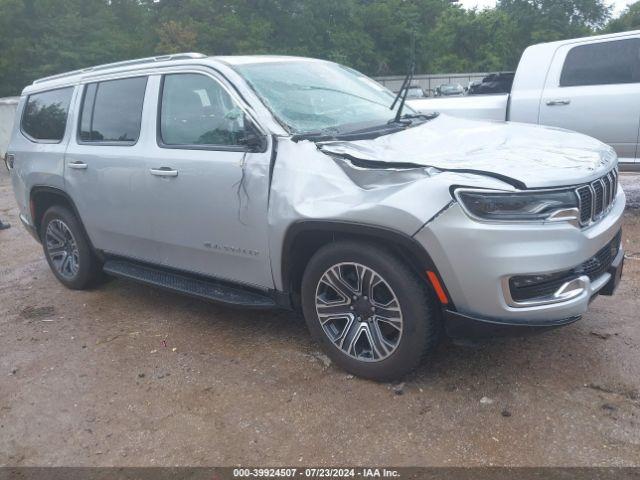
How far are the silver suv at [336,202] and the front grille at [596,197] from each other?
0.04 ft

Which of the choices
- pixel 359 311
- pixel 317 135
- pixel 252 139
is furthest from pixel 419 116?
pixel 359 311

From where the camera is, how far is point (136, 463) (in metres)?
2.94

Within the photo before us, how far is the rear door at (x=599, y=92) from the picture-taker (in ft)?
20.8

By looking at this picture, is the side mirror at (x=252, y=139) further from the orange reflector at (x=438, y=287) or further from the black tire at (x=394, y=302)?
the orange reflector at (x=438, y=287)

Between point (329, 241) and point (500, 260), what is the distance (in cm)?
103

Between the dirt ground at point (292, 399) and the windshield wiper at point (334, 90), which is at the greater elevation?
the windshield wiper at point (334, 90)

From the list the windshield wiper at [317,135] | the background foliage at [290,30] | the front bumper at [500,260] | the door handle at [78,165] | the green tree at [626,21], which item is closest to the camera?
the front bumper at [500,260]

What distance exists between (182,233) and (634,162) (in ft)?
16.3

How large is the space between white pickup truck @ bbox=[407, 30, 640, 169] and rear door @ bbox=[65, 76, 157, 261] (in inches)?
122

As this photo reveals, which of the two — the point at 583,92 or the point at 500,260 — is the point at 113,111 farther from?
the point at 583,92

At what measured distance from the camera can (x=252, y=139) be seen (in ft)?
11.8

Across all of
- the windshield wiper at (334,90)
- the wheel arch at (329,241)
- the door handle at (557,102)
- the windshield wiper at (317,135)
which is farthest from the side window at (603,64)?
the wheel arch at (329,241)

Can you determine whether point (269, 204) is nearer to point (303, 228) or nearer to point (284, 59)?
point (303, 228)

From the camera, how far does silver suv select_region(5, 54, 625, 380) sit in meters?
2.88
